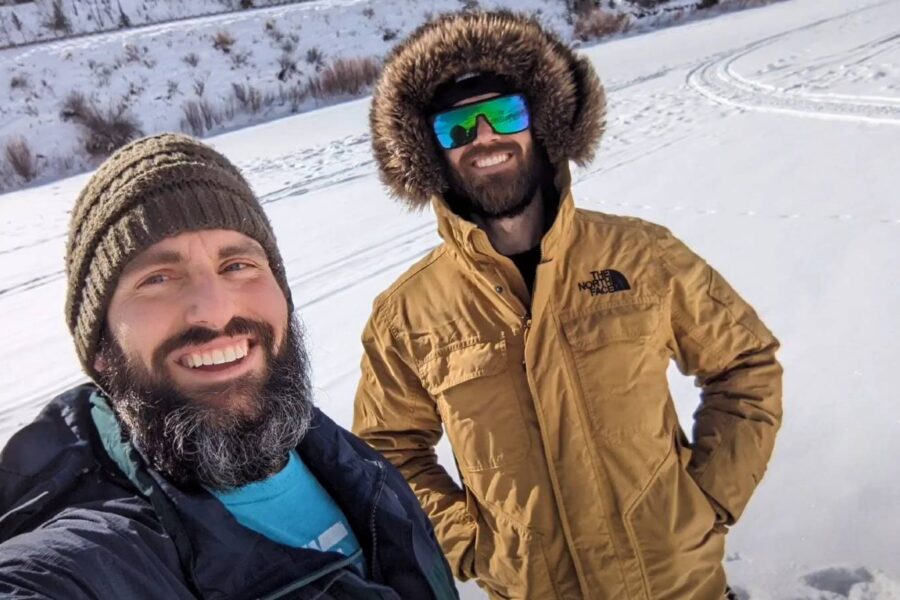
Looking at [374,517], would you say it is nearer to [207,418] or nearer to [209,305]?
[207,418]

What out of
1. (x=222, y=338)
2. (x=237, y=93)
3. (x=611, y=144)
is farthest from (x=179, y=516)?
(x=237, y=93)

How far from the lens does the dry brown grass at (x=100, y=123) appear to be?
10.4 meters

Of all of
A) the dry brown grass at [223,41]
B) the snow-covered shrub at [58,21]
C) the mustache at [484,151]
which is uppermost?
the snow-covered shrub at [58,21]

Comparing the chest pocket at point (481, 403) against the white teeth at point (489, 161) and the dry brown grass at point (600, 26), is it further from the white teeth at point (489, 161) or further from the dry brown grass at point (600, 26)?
the dry brown grass at point (600, 26)

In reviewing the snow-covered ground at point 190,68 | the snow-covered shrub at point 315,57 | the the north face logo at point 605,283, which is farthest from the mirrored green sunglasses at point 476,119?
the snow-covered shrub at point 315,57

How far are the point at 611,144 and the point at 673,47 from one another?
6.17 meters

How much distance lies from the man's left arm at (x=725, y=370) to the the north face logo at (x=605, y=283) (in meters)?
→ 0.11

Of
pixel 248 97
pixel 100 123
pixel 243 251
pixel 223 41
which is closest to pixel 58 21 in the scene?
pixel 223 41

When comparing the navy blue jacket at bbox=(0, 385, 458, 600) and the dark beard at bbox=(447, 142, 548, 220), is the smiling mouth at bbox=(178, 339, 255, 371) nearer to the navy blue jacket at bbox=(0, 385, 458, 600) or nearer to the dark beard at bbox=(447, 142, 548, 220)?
the navy blue jacket at bbox=(0, 385, 458, 600)

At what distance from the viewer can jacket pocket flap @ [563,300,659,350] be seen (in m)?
1.64

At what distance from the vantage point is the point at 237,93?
12281 mm

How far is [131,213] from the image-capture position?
1.37 m

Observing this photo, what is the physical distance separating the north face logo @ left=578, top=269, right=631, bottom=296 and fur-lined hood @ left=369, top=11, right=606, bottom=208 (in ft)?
1.65

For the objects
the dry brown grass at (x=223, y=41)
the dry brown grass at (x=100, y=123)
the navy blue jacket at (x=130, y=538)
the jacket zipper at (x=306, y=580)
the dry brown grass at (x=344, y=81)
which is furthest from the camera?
the dry brown grass at (x=223, y=41)
